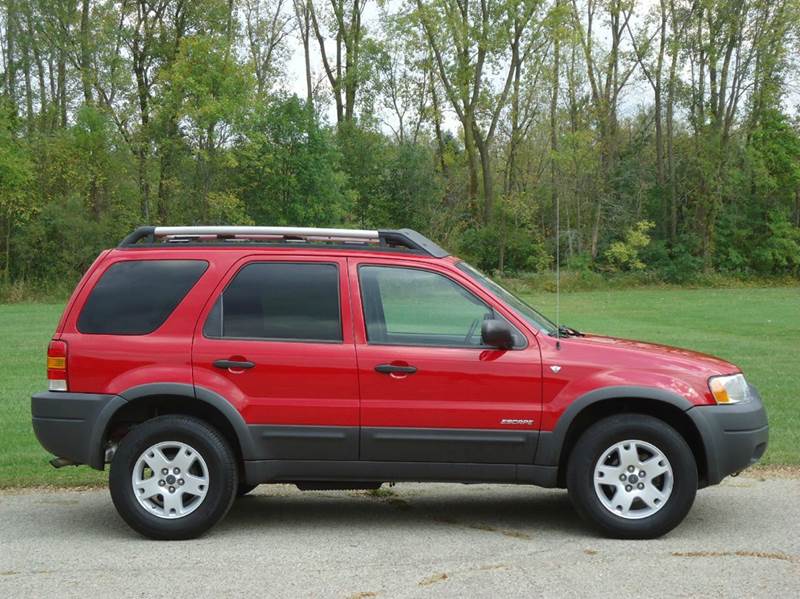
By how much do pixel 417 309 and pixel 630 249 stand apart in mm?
46312

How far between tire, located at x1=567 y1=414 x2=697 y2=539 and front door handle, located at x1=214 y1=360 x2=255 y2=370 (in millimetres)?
2093

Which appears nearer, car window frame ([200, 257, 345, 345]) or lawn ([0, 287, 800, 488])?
car window frame ([200, 257, 345, 345])

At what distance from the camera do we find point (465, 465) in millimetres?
6133

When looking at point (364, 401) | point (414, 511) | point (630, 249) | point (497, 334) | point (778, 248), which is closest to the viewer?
point (497, 334)

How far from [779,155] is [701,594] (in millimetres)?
50508

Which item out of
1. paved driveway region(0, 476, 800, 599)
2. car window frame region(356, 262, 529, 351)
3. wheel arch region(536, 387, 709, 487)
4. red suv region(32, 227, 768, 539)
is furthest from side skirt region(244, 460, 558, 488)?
car window frame region(356, 262, 529, 351)

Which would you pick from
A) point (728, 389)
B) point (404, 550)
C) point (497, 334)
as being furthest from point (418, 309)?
point (728, 389)

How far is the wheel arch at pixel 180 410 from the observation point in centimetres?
616

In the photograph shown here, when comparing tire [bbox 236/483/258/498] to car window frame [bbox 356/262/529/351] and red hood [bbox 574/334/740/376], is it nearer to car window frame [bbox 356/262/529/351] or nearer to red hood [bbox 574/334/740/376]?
car window frame [bbox 356/262/529/351]

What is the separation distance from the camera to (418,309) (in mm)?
6379

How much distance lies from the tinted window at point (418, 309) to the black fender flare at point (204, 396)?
966mm

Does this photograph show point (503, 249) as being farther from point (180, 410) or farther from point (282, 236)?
point (180, 410)

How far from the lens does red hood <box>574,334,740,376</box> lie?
243 inches

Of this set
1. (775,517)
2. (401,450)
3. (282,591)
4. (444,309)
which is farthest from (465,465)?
(775,517)
